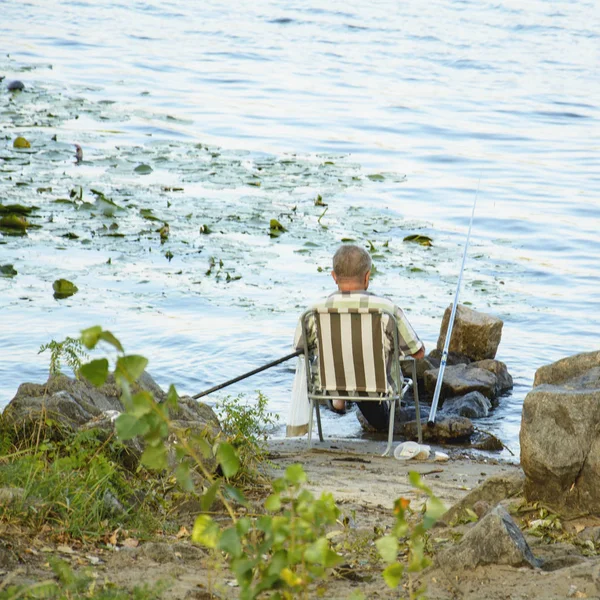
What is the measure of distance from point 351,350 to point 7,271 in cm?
462

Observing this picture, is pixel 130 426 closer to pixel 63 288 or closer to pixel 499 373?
pixel 499 373

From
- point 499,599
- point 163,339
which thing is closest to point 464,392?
point 163,339

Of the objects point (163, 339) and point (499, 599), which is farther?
point (163, 339)

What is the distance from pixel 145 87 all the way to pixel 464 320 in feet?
38.4

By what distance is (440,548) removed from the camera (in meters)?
3.91

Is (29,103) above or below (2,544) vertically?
above

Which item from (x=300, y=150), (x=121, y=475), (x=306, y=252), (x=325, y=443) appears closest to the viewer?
(x=121, y=475)

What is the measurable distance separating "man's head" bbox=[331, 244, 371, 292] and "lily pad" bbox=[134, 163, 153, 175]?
7.27 metres

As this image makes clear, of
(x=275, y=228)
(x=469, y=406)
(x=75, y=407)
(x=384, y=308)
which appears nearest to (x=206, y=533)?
(x=75, y=407)

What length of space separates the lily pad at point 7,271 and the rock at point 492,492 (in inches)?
244

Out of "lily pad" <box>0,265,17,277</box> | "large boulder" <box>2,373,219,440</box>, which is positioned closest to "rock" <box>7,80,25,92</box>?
"lily pad" <box>0,265,17,277</box>

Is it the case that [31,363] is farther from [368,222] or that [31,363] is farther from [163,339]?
[368,222]

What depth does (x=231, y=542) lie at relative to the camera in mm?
2355

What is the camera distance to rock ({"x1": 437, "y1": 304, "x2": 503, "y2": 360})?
27.8ft
